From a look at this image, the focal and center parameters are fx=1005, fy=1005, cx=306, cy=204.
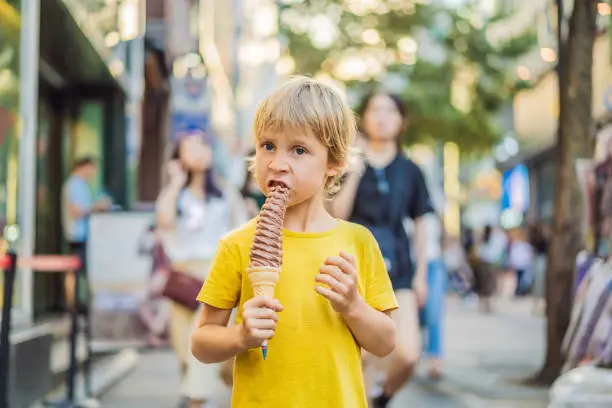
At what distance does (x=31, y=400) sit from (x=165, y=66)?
1148cm

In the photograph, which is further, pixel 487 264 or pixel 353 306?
pixel 487 264

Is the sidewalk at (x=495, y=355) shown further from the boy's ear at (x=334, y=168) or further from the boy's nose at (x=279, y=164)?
the boy's nose at (x=279, y=164)

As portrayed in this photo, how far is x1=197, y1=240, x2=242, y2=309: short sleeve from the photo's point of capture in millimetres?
2486

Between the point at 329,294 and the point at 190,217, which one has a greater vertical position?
the point at 190,217

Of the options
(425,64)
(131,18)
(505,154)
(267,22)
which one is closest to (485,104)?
(425,64)

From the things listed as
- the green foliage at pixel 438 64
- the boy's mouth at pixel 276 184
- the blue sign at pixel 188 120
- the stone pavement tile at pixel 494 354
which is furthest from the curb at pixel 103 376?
the green foliage at pixel 438 64

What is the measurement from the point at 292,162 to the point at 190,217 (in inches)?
161

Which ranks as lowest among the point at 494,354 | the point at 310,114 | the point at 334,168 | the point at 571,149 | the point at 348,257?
the point at 494,354

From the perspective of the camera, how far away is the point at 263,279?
228 centimetres

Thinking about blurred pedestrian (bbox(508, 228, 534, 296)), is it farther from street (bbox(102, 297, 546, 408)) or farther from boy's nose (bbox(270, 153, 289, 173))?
boy's nose (bbox(270, 153, 289, 173))

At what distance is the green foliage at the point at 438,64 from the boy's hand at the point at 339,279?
18.2 metres

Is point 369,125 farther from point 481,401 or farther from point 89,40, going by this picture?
point 89,40

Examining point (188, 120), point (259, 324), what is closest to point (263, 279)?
point (259, 324)

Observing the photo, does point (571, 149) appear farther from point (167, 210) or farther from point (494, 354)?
point (167, 210)
